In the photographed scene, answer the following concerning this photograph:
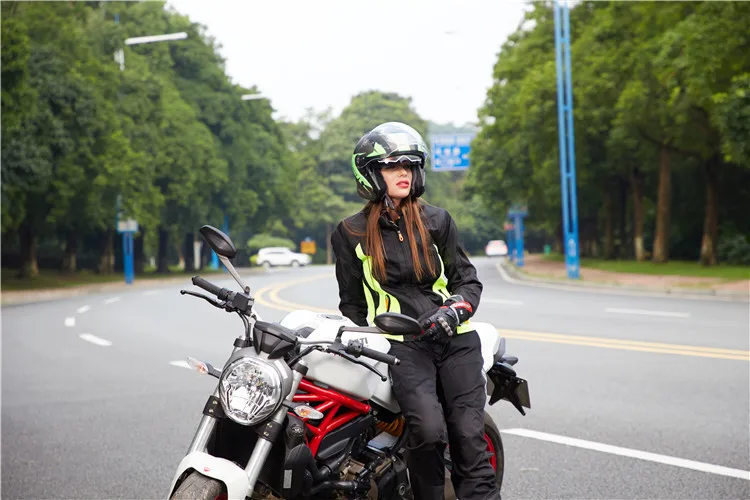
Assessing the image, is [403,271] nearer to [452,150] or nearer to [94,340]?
[94,340]

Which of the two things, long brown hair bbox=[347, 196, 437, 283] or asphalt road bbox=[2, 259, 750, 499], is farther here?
asphalt road bbox=[2, 259, 750, 499]

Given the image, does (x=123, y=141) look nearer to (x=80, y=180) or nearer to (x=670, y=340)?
(x=80, y=180)

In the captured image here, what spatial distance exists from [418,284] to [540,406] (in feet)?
14.3

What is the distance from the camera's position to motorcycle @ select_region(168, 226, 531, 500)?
3312 millimetres

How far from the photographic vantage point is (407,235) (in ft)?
13.2

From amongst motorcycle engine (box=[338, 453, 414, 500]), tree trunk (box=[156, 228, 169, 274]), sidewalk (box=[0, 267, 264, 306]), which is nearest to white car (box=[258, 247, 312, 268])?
tree trunk (box=[156, 228, 169, 274])

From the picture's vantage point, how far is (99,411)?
8.43 meters

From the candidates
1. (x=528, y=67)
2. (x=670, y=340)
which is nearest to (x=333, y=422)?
(x=670, y=340)

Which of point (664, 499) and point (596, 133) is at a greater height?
point (596, 133)

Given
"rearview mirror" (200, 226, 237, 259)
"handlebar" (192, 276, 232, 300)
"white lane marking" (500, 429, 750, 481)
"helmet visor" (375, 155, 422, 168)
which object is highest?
"helmet visor" (375, 155, 422, 168)

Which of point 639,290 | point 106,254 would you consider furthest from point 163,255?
point 639,290

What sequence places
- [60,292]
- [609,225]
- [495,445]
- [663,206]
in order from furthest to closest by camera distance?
[609,225] → [663,206] → [60,292] → [495,445]

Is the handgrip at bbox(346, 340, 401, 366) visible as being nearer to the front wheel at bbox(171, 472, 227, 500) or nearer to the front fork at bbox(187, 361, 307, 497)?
the front fork at bbox(187, 361, 307, 497)

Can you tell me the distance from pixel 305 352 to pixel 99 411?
553 cm
